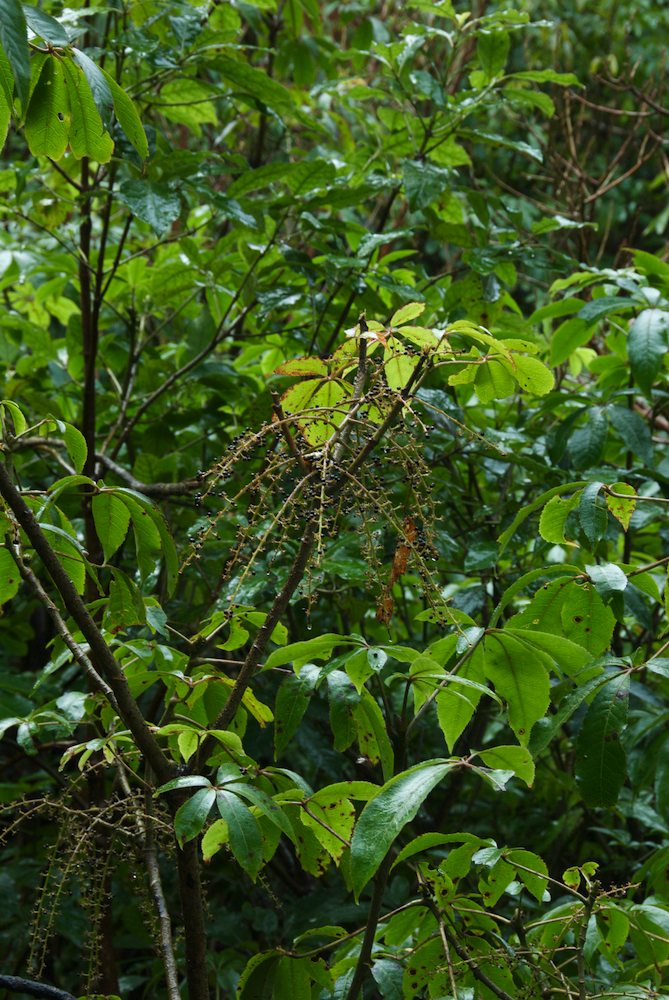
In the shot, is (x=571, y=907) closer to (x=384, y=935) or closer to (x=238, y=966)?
(x=384, y=935)

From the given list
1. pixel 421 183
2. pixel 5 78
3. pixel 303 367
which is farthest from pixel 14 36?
pixel 421 183

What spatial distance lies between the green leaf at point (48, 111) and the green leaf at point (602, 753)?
0.75 meters

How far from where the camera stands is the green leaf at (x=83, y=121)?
37.9 inches

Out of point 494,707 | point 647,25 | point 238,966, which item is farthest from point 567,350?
point 647,25

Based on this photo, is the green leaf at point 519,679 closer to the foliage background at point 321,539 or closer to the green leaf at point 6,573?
the foliage background at point 321,539

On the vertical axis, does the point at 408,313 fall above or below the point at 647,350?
above

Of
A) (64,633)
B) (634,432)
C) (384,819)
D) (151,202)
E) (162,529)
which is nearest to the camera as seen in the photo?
(384,819)

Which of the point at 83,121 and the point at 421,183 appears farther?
the point at 421,183

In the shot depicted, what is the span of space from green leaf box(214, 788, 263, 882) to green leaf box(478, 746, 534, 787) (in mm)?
210

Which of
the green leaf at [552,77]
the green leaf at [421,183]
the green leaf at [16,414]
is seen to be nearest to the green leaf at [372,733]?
the green leaf at [16,414]

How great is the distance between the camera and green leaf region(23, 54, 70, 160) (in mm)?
954

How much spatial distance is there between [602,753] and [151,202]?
3.24ft

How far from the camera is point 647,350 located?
150cm

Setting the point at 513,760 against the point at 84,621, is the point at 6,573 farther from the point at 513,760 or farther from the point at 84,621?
the point at 513,760
